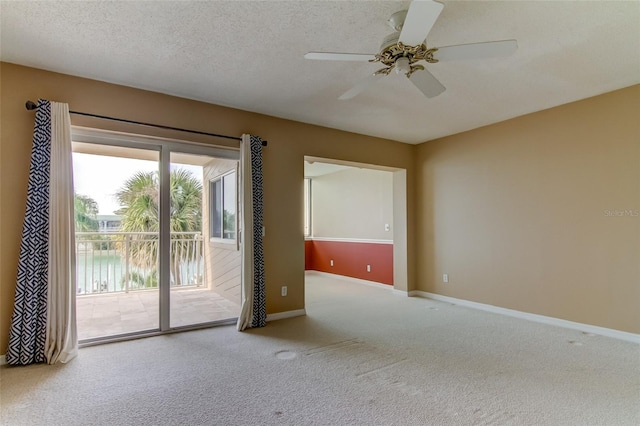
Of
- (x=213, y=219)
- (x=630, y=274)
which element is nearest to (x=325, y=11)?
(x=213, y=219)

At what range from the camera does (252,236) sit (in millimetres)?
3877

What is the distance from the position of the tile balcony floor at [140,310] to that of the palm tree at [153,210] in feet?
1.06

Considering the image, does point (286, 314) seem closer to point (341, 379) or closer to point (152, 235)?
point (341, 379)

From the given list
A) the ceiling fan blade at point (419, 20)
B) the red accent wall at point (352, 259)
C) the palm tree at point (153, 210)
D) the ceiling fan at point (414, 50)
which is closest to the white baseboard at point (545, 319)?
the red accent wall at point (352, 259)

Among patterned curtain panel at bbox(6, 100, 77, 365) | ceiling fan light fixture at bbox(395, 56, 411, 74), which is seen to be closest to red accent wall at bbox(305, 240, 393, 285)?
ceiling fan light fixture at bbox(395, 56, 411, 74)

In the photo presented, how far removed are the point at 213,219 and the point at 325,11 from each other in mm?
3456

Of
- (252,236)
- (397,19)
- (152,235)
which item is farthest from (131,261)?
(397,19)

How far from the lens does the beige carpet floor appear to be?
2.07 metres

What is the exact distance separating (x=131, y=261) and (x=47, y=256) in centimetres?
198

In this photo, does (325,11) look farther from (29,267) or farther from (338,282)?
(338,282)

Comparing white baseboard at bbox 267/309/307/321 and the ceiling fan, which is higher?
the ceiling fan

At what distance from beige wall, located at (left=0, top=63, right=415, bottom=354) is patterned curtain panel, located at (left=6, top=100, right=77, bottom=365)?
0.47 ft

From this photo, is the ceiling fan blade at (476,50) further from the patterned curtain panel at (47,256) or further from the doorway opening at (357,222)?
the patterned curtain panel at (47,256)

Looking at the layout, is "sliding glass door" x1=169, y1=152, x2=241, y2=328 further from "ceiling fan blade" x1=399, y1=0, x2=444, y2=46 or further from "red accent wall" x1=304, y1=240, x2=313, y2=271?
"red accent wall" x1=304, y1=240, x2=313, y2=271
